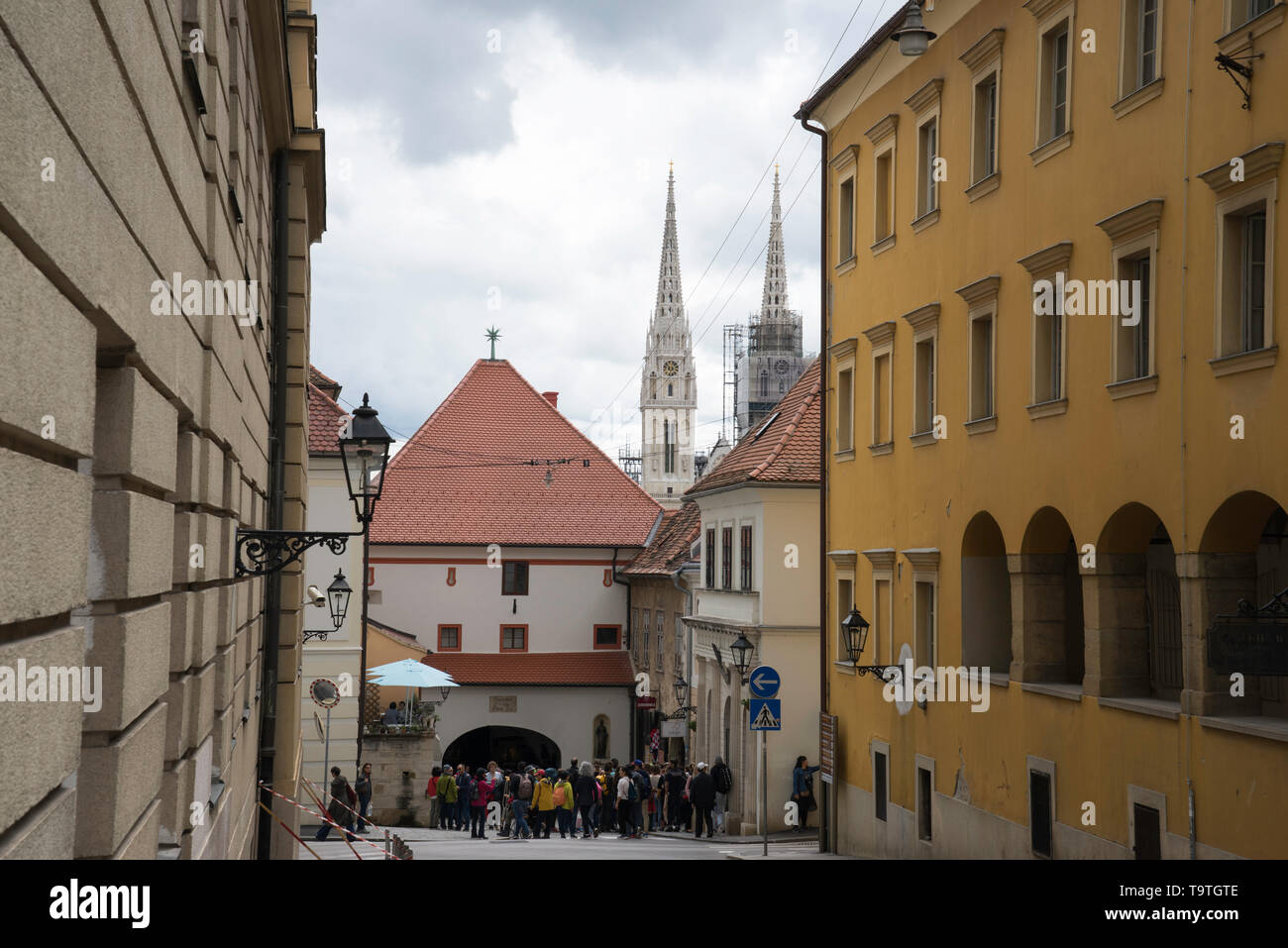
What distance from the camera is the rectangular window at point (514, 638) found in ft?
188

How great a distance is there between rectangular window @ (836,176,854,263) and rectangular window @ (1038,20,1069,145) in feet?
27.8

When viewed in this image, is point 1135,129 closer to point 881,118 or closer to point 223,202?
point 881,118

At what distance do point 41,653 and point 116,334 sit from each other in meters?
1.30

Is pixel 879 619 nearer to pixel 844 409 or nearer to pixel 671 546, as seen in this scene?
pixel 844 409

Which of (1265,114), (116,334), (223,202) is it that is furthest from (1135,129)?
(116,334)

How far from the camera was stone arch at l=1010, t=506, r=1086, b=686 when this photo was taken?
18953 mm

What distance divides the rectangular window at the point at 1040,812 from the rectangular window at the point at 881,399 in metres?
7.44

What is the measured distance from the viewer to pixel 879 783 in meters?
25.0

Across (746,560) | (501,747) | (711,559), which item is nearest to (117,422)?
(746,560)

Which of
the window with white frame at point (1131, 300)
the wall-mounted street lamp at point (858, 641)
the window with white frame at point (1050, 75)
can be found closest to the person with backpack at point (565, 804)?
the wall-mounted street lamp at point (858, 641)

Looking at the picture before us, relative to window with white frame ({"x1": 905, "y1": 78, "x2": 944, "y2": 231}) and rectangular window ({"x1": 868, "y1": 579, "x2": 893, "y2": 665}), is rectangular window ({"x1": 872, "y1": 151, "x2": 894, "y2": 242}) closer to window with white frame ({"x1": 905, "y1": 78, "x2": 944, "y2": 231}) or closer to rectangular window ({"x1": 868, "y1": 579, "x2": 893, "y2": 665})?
window with white frame ({"x1": 905, "y1": 78, "x2": 944, "y2": 231})

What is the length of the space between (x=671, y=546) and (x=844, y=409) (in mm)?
26450

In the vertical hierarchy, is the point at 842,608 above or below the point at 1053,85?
below

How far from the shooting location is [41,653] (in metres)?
3.57
